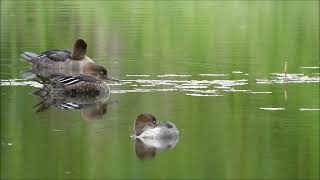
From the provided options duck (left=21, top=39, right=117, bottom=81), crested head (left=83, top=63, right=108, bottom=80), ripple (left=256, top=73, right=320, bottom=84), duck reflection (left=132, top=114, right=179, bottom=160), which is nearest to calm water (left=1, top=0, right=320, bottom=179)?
ripple (left=256, top=73, right=320, bottom=84)

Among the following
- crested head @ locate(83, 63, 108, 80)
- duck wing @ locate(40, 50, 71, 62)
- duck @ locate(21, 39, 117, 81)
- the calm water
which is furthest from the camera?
duck wing @ locate(40, 50, 71, 62)

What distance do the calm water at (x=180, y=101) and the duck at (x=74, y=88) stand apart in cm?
27

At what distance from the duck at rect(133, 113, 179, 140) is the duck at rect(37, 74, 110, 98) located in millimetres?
4175

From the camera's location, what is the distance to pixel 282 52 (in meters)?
26.0

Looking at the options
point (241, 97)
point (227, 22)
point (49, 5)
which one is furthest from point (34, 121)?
point (49, 5)

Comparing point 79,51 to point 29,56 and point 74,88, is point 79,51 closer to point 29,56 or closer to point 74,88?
point 29,56

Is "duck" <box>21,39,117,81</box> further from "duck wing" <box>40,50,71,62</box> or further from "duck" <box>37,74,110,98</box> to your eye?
"duck" <box>37,74,110,98</box>

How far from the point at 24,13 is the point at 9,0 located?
634 cm

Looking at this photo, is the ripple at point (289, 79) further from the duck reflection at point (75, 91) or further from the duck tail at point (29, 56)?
the duck tail at point (29, 56)

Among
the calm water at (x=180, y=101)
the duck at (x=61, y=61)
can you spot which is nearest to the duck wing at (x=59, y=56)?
the duck at (x=61, y=61)

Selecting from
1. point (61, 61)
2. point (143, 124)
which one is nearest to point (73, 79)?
point (61, 61)

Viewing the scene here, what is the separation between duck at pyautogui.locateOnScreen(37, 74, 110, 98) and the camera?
1889 cm

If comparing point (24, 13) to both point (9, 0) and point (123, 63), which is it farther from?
point (123, 63)

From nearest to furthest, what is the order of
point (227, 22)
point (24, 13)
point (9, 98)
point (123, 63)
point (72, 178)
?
point (72, 178)
point (9, 98)
point (123, 63)
point (227, 22)
point (24, 13)
